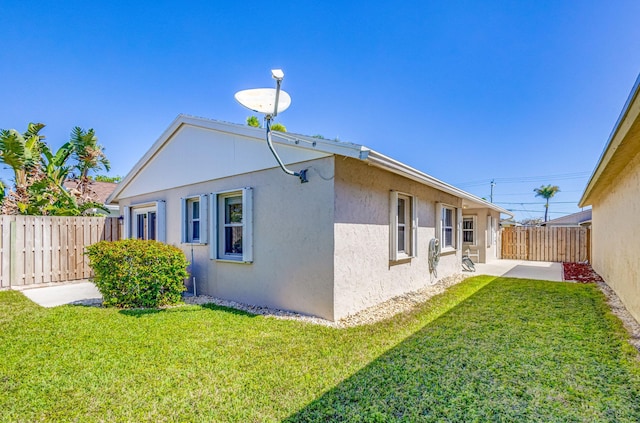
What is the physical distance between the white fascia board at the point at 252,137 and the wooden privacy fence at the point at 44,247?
232 centimetres

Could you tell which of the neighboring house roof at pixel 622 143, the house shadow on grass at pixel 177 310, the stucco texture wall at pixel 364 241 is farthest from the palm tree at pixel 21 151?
the neighboring house roof at pixel 622 143

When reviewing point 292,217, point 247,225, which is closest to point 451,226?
point 292,217

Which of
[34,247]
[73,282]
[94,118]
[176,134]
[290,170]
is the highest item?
[94,118]

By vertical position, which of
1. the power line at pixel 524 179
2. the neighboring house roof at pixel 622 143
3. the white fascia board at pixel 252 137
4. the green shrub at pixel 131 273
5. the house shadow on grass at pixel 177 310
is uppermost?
Answer: the power line at pixel 524 179

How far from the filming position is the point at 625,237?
6.75 m

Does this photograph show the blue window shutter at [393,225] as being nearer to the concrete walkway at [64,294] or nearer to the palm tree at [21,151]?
the concrete walkway at [64,294]

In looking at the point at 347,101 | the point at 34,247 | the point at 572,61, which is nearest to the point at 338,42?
the point at 347,101

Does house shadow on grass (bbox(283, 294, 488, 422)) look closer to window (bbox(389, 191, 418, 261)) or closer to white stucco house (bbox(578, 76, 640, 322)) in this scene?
white stucco house (bbox(578, 76, 640, 322))

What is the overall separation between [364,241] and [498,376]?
3.21 m

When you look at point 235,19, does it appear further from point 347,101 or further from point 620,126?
point 620,126

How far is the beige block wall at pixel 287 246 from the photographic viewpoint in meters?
5.63

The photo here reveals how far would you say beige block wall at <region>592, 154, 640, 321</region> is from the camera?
5680 mm

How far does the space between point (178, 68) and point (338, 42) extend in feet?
17.8

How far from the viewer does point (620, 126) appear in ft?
13.1
